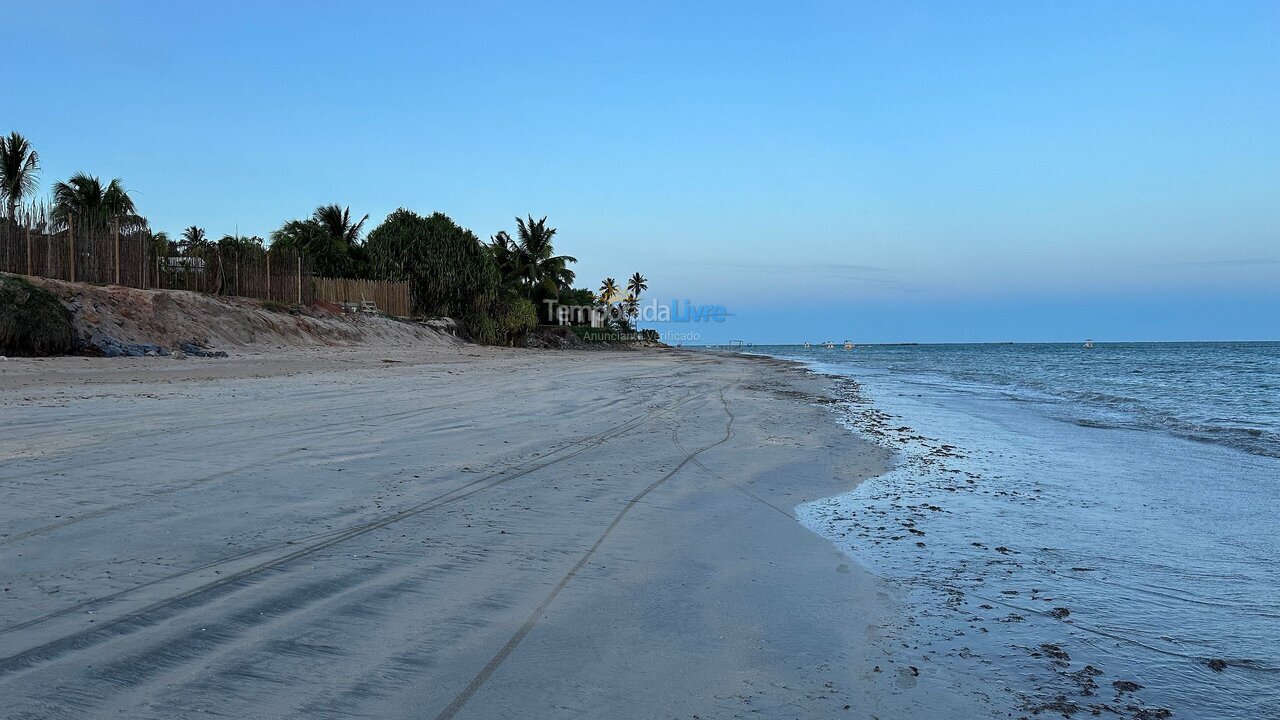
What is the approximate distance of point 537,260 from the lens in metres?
50.5

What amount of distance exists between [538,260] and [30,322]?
38.1 metres

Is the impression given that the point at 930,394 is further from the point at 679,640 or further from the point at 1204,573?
the point at 679,640

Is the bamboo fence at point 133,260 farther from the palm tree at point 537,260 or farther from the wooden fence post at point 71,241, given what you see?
the palm tree at point 537,260

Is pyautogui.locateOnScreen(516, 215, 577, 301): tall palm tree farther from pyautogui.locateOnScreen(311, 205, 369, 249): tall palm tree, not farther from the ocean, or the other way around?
the ocean

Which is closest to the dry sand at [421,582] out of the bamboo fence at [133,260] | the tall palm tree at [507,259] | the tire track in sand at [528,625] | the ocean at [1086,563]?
the tire track in sand at [528,625]

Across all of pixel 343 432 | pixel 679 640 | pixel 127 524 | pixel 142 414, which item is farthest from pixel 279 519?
pixel 142 414

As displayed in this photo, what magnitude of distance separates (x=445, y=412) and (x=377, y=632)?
640cm

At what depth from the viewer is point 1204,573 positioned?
3623 millimetres

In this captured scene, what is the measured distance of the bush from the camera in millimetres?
12875

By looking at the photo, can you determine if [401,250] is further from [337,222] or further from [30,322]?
[30,322]

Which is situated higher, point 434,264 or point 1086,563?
point 434,264

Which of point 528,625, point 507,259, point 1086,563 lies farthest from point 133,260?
point 507,259

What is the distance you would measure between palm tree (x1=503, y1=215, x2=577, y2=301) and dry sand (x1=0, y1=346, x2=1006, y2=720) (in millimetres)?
43817

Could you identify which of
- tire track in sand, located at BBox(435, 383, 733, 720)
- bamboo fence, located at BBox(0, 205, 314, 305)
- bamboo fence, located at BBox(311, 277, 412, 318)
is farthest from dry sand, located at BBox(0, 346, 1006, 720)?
bamboo fence, located at BBox(311, 277, 412, 318)
